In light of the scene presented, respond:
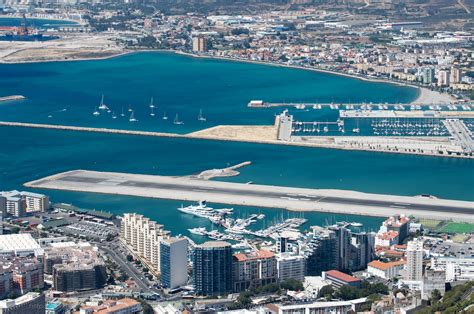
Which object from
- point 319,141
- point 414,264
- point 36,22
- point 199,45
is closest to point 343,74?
point 199,45

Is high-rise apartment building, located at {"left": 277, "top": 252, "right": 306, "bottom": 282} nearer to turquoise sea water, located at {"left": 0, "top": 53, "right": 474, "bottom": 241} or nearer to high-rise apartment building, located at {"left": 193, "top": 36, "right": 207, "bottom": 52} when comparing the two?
turquoise sea water, located at {"left": 0, "top": 53, "right": 474, "bottom": 241}

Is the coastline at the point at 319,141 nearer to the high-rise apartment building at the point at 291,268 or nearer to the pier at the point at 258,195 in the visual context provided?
the pier at the point at 258,195

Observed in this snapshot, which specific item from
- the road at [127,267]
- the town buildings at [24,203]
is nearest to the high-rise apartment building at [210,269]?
the road at [127,267]

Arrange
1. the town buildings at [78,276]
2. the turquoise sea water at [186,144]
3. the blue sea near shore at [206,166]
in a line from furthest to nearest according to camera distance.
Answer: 1. the turquoise sea water at [186,144]
2. the blue sea near shore at [206,166]
3. the town buildings at [78,276]

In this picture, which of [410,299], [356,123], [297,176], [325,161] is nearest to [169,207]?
[297,176]

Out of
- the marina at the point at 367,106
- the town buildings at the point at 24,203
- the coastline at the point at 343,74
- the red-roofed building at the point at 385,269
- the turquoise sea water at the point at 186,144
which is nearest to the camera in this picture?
the red-roofed building at the point at 385,269

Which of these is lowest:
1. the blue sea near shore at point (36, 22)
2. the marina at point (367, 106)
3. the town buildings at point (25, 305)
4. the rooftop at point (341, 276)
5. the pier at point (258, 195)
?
the blue sea near shore at point (36, 22)
